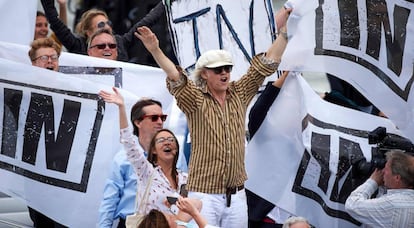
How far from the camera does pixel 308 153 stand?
26.3ft

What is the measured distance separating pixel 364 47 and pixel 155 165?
1.37m

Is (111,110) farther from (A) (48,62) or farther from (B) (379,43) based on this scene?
(B) (379,43)

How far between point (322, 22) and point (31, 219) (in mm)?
2465

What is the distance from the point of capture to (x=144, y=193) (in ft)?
24.6

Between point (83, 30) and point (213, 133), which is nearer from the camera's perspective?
point (213, 133)

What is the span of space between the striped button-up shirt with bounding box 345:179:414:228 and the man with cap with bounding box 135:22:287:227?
0.66 m

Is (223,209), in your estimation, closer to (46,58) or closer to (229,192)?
(229,192)

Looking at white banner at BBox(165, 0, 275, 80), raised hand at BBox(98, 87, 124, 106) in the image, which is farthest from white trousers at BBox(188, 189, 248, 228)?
white banner at BBox(165, 0, 275, 80)

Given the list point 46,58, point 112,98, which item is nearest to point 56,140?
point 46,58

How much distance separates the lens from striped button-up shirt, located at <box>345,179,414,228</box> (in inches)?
285

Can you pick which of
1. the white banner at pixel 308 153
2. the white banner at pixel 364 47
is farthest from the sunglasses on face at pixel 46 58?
the white banner at pixel 364 47

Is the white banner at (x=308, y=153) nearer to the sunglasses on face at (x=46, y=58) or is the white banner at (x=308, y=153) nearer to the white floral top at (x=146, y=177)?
the white floral top at (x=146, y=177)

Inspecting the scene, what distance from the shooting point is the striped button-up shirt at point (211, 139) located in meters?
7.52

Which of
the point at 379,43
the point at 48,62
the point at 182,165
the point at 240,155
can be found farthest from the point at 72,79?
the point at 379,43
